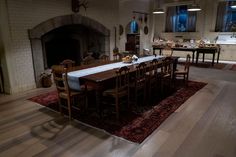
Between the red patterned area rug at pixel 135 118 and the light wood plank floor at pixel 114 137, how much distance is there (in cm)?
11

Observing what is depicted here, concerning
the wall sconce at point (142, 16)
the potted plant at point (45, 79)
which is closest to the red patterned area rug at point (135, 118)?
the potted plant at point (45, 79)

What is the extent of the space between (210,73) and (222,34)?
373 cm

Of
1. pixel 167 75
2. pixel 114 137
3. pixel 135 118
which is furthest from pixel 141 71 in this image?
pixel 114 137

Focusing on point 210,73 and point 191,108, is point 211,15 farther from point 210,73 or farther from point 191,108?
point 191,108

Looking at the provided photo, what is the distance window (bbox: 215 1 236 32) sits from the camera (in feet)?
28.9

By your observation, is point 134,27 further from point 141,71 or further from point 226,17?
point 141,71

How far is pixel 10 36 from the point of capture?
421 centimetres

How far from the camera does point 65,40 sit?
647cm

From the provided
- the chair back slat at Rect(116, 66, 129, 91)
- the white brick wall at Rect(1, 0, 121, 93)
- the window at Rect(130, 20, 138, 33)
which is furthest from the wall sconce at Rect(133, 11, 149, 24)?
the chair back slat at Rect(116, 66, 129, 91)

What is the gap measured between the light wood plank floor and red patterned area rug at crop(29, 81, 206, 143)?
11 centimetres

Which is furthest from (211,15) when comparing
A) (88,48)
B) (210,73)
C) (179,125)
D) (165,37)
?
(179,125)

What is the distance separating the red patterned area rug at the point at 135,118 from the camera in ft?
9.01

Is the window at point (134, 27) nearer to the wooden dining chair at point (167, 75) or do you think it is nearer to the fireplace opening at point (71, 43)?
the fireplace opening at point (71, 43)

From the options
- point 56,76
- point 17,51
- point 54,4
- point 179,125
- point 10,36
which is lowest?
point 179,125
